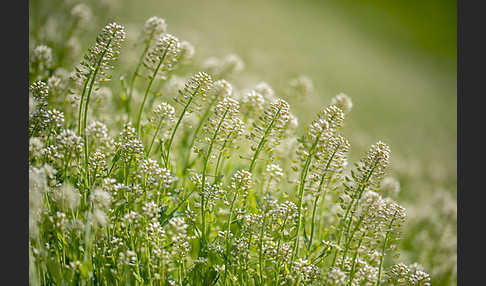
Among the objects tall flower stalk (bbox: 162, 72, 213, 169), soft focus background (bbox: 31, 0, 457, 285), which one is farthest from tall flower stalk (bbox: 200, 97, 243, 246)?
soft focus background (bbox: 31, 0, 457, 285)

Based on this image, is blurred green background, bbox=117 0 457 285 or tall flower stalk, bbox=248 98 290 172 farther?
blurred green background, bbox=117 0 457 285

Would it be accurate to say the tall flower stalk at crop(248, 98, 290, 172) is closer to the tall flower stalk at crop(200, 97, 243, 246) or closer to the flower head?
the tall flower stalk at crop(200, 97, 243, 246)

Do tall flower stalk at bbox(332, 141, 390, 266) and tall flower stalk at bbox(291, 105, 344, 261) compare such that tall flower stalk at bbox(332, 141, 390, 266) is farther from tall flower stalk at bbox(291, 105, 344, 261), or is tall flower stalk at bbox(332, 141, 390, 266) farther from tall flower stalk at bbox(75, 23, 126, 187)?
tall flower stalk at bbox(75, 23, 126, 187)

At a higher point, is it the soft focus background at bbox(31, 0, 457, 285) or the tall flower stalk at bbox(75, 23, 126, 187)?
the soft focus background at bbox(31, 0, 457, 285)

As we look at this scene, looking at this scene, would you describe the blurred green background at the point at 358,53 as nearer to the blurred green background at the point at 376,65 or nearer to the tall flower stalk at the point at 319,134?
the blurred green background at the point at 376,65

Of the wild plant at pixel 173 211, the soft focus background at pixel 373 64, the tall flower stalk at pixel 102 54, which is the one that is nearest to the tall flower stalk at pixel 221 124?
the wild plant at pixel 173 211

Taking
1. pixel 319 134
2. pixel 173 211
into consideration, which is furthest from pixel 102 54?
pixel 319 134

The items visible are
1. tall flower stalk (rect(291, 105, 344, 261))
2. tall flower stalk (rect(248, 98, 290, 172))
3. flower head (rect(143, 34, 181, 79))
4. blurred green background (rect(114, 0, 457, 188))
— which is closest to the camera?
tall flower stalk (rect(291, 105, 344, 261))

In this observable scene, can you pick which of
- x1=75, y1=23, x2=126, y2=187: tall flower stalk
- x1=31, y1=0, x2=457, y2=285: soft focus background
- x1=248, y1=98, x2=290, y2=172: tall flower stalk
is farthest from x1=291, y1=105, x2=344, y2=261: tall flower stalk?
x1=31, y1=0, x2=457, y2=285: soft focus background

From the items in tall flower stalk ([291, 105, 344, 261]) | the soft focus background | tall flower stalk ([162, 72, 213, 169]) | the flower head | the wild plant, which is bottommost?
the wild plant

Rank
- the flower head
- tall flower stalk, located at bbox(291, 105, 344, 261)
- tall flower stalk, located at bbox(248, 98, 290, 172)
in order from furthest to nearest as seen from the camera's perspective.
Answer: the flower head < tall flower stalk, located at bbox(248, 98, 290, 172) < tall flower stalk, located at bbox(291, 105, 344, 261)
